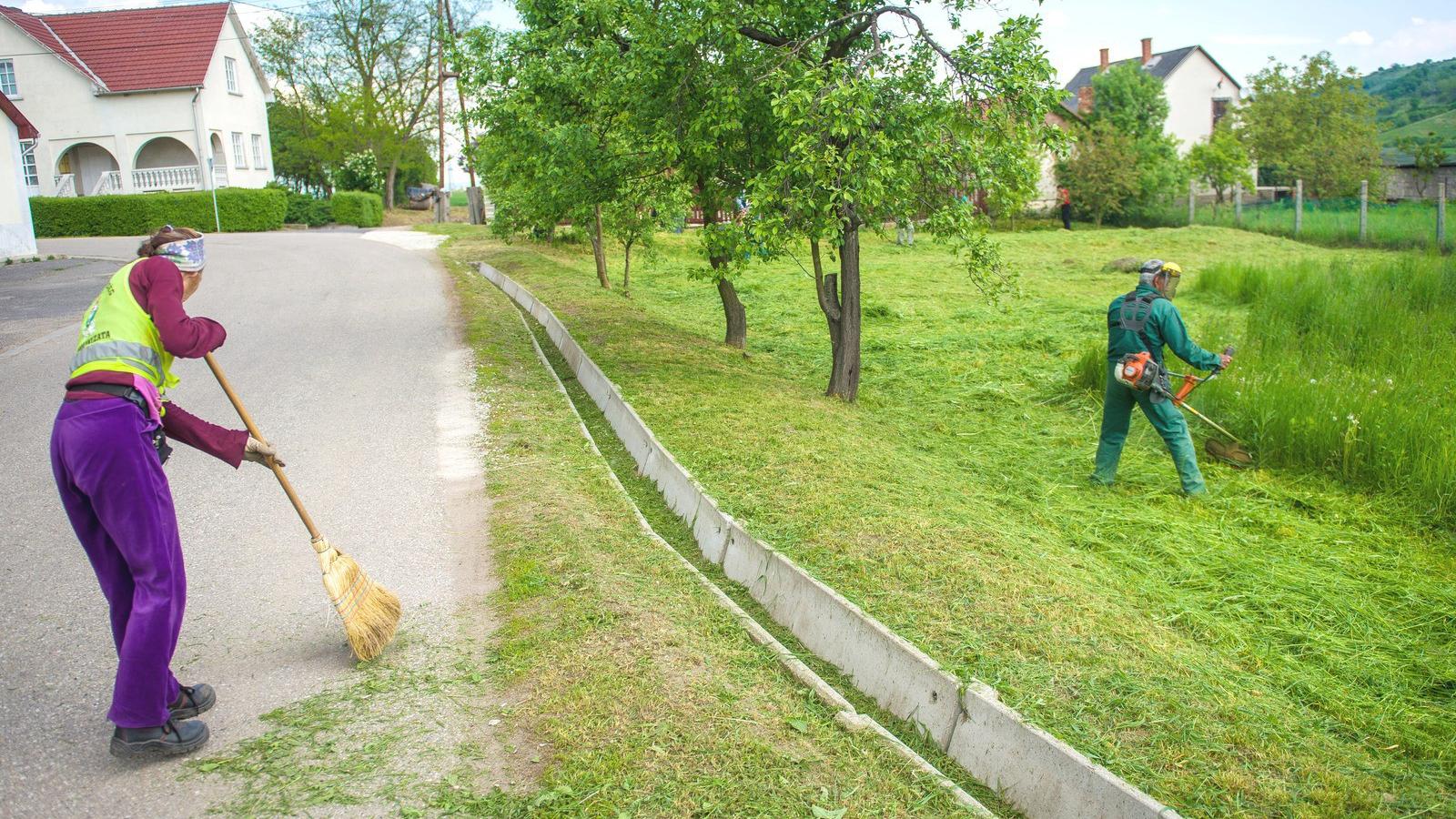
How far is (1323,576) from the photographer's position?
6.89m

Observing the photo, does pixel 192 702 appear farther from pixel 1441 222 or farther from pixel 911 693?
pixel 1441 222

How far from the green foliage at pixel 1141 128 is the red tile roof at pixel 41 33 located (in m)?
38.0

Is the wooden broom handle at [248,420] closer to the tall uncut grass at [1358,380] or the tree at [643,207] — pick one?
the tall uncut grass at [1358,380]

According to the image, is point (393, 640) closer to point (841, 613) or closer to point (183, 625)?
point (183, 625)

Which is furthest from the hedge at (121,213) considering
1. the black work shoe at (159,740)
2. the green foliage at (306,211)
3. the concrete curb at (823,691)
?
the black work shoe at (159,740)

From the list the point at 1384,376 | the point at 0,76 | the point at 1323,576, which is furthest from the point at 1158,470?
the point at 0,76

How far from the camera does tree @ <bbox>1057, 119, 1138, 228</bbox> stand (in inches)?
1506

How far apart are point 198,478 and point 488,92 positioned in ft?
22.9

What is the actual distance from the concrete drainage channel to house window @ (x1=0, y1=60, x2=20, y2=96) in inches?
1646

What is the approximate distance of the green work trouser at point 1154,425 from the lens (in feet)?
28.4

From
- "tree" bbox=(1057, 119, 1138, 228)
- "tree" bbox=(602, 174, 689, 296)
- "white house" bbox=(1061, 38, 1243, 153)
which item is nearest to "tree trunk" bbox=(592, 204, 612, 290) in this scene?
"tree" bbox=(602, 174, 689, 296)

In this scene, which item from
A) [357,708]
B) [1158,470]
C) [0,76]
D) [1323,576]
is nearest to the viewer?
[357,708]

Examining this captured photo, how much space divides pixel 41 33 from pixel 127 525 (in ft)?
145

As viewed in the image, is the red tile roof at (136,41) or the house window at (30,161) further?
the red tile roof at (136,41)
